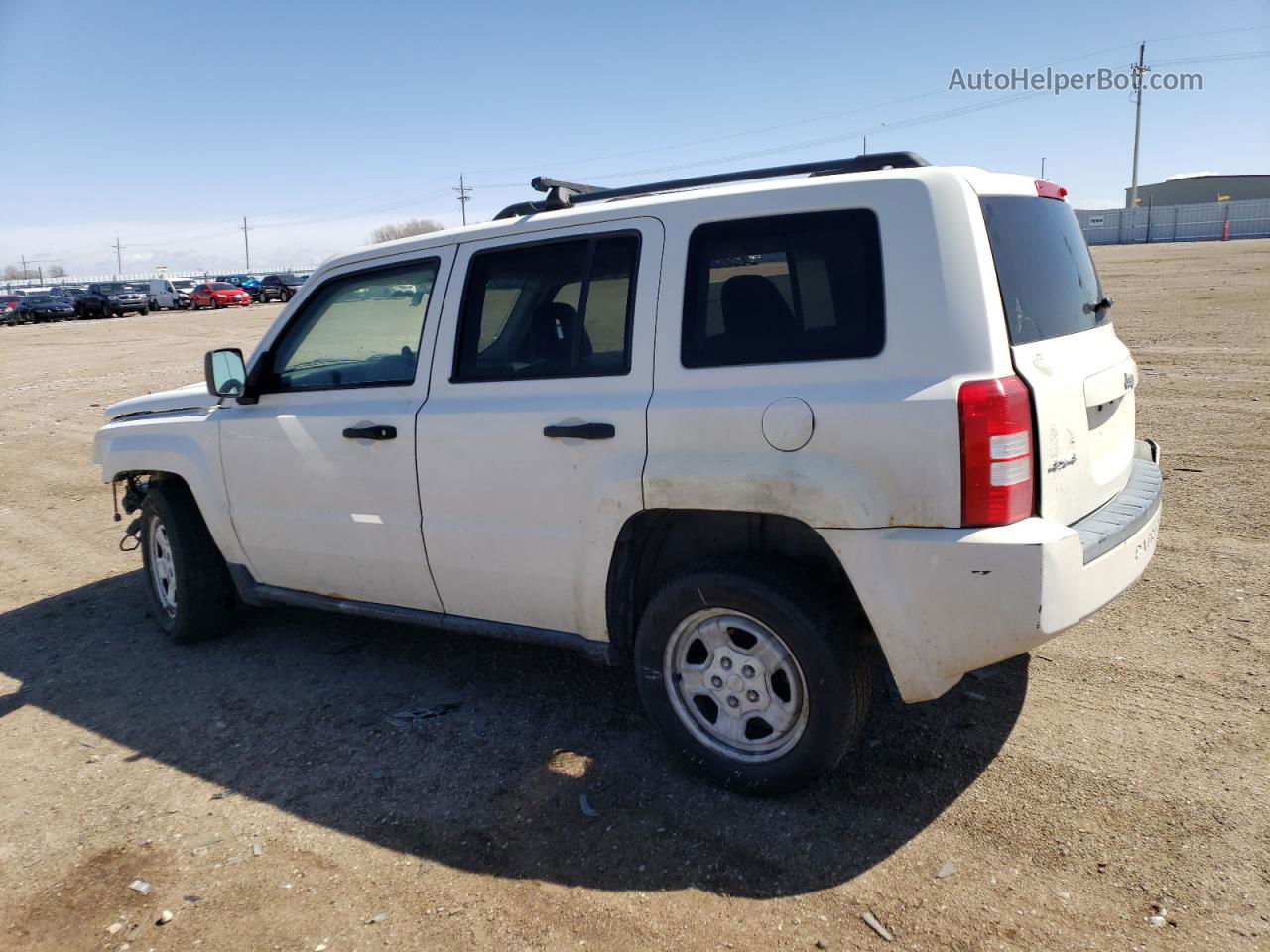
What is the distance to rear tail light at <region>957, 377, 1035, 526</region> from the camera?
9.45 ft

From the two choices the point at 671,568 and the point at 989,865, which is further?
the point at 671,568

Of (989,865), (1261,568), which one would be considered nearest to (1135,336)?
(1261,568)

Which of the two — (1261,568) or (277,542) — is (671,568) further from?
(1261,568)

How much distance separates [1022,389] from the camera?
296cm

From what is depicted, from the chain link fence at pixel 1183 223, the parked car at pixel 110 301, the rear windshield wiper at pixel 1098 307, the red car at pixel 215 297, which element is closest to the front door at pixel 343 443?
the rear windshield wiper at pixel 1098 307

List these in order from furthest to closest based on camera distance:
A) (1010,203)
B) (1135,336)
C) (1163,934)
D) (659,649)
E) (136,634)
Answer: (1135,336) < (136,634) < (659,649) < (1010,203) < (1163,934)

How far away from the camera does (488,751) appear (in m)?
3.97

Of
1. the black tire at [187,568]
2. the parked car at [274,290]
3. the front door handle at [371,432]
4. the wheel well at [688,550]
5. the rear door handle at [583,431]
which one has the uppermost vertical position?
the parked car at [274,290]

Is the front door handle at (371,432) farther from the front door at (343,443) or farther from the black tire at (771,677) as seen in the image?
the black tire at (771,677)

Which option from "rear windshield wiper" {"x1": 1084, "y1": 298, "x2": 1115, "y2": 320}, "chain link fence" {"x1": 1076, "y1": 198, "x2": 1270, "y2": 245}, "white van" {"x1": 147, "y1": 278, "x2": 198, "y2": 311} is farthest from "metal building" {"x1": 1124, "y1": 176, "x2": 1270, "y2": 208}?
"rear windshield wiper" {"x1": 1084, "y1": 298, "x2": 1115, "y2": 320}

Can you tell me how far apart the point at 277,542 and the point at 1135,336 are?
13.2 m

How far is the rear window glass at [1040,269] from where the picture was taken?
123 inches

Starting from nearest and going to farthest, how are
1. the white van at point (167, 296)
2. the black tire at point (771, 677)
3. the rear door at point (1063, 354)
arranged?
1. the rear door at point (1063, 354)
2. the black tire at point (771, 677)
3. the white van at point (167, 296)

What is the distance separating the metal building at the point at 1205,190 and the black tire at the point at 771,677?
89084 mm
